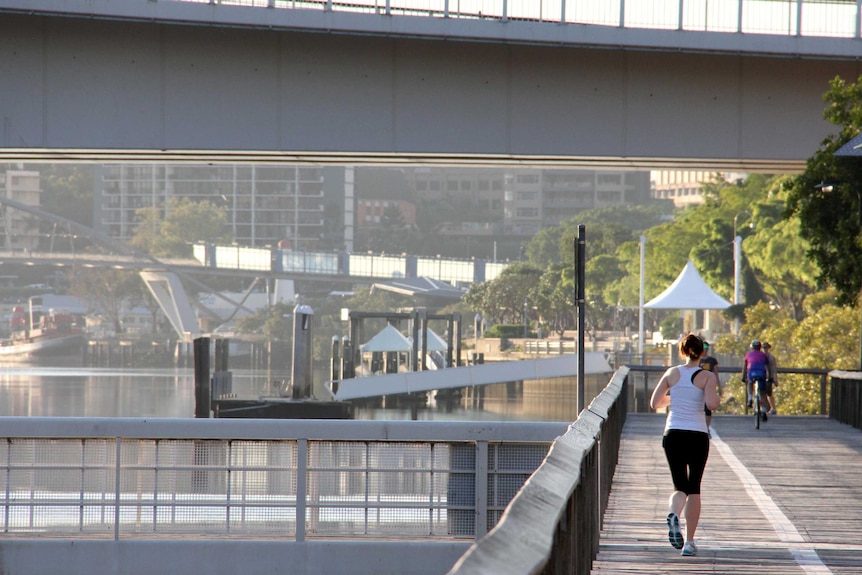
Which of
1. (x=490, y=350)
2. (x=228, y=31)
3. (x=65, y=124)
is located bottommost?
(x=490, y=350)

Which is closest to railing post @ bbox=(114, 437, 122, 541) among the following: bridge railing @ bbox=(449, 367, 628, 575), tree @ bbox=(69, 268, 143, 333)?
bridge railing @ bbox=(449, 367, 628, 575)

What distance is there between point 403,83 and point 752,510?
12579 mm

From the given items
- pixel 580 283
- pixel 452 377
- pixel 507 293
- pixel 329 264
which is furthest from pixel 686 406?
pixel 329 264

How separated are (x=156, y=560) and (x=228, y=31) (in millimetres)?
10006

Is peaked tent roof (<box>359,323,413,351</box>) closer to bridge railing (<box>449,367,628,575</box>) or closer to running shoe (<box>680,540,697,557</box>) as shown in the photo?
running shoe (<box>680,540,697,557</box>)

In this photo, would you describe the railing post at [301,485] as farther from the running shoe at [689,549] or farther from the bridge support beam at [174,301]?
the bridge support beam at [174,301]

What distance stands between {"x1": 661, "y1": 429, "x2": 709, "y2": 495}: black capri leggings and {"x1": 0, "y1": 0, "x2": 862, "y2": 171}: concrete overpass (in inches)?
556

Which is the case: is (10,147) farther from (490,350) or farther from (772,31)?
(490,350)

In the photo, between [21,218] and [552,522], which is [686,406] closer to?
[552,522]

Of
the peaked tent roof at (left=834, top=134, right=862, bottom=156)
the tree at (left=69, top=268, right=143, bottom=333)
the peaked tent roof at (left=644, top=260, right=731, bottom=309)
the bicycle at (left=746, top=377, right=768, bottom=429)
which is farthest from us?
the tree at (left=69, top=268, right=143, bottom=333)

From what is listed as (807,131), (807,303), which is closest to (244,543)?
(807,131)

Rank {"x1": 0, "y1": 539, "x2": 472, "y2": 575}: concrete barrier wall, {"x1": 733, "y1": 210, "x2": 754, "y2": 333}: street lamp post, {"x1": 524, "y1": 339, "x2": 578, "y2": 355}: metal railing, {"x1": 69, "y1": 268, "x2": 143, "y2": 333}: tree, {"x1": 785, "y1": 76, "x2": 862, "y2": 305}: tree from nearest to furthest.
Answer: {"x1": 0, "y1": 539, "x2": 472, "y2": 575}: concrete barrier wall → {"x1": 785, "y1": 76, "x2": 862, "y2": 305}: tree → {"x1": 733, "y1": 210, "x2": 754, "y2": 333}: street lamp post → {"x1": 524, "y1": 339, "x2": 578, "y2": 355}: metal railing → {"x1": 69, "y1": 268, "x2": 143, "y2": 333}: tree

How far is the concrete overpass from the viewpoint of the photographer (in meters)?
22.3

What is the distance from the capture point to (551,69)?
77.4ft
